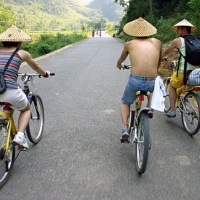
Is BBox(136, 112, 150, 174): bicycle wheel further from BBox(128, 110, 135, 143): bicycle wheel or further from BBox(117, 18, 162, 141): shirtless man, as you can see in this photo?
BBox(117, 18, 162, 141): shirtless man

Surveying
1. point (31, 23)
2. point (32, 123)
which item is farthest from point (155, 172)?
point (31, 23)

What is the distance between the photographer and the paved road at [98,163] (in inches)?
120

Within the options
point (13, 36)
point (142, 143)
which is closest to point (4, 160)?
point (13, 36)

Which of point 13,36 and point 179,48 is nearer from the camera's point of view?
point 13,36

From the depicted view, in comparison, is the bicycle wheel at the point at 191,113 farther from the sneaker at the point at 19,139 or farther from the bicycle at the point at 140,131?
the sneaker at the point at 19,139

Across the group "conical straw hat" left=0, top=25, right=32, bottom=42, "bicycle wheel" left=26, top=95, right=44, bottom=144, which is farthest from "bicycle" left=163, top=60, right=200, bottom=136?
"conical straw hat" left=0, top=25, right=32, bottom=42

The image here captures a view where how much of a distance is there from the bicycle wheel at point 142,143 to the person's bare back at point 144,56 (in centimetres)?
56

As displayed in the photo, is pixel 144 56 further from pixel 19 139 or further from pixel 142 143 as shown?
pixel 19 139

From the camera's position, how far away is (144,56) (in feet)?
11.4

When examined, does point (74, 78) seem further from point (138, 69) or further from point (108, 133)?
point (138, 69)

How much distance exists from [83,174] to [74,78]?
680cm

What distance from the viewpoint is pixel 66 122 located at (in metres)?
5.36

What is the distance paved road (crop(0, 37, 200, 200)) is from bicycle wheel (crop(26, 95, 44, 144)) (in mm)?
133

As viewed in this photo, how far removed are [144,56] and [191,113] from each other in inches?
66.1
